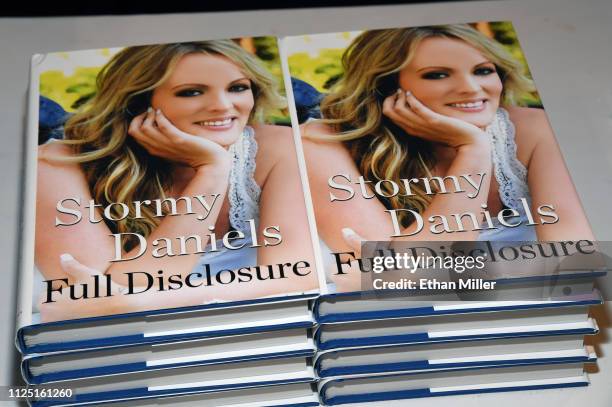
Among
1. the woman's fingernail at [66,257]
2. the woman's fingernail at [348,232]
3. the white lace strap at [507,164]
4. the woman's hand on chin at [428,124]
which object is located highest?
the woman's hand on chin at [428,124]

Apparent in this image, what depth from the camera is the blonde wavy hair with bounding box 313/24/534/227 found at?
80 centimetres

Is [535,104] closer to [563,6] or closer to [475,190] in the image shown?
[475,190]

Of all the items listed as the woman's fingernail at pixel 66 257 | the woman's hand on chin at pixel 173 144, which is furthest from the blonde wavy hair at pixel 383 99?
the woman's fingernail at pixel 66 257

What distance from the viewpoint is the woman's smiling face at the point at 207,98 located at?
32.5 inches

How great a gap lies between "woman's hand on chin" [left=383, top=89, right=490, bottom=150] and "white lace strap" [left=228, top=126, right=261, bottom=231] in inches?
5.0

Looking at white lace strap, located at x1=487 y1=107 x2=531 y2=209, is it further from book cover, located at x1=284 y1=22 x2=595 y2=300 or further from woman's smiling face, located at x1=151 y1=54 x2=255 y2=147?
woman's smiling face, located at x1=151 y1=54 x2=255 y2=147

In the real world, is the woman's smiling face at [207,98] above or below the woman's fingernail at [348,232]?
above

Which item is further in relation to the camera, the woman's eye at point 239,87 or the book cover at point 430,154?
the woman's eye at point 239,87

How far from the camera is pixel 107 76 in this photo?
87 centimetres

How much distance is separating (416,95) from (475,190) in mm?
113

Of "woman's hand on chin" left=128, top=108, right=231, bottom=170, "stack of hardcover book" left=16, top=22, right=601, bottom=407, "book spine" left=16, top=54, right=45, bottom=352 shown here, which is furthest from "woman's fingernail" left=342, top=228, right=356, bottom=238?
"book spine" left=16, top=54, right=45, bottom=352

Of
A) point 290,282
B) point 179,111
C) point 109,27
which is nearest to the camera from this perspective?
point 290,282

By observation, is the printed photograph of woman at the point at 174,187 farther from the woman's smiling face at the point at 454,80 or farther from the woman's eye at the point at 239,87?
the woman's smiling face at the point at 454,80

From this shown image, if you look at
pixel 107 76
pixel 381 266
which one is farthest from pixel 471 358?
pixel 107 76
